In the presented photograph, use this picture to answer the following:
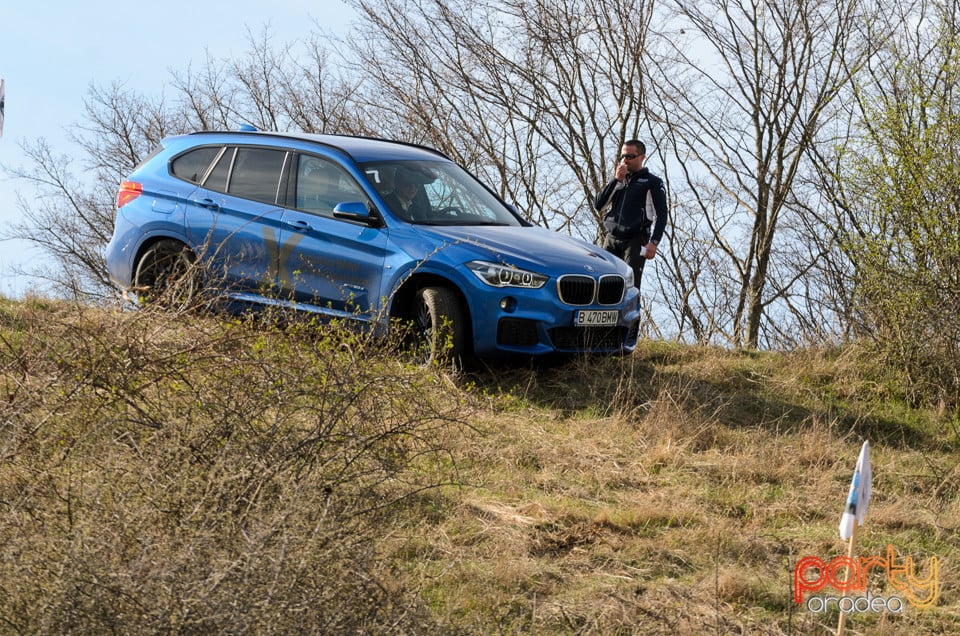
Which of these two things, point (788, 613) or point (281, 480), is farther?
point (788, 613)

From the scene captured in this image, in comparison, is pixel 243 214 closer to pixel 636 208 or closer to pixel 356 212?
pixel 356 212

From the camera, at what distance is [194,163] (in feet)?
34.3

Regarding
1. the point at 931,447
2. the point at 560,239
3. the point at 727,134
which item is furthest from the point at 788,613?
the point at 727,134

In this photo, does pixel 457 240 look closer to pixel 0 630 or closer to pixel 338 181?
pixel 338 181

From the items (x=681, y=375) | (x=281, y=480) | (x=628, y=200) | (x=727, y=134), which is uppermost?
(x=727, y=134)

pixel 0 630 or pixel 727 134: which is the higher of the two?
pixel 727 134

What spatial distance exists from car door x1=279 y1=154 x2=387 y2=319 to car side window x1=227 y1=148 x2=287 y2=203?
22 cm

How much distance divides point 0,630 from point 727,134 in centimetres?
1915

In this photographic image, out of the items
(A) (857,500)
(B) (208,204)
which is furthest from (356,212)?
(A) (857,500)

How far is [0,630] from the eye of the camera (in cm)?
424

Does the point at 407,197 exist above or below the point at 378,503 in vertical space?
above

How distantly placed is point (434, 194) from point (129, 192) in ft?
9.73

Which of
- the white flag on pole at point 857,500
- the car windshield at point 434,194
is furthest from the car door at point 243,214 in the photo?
the white flag on pole at point 857,500

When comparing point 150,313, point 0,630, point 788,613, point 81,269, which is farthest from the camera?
point 81,269
